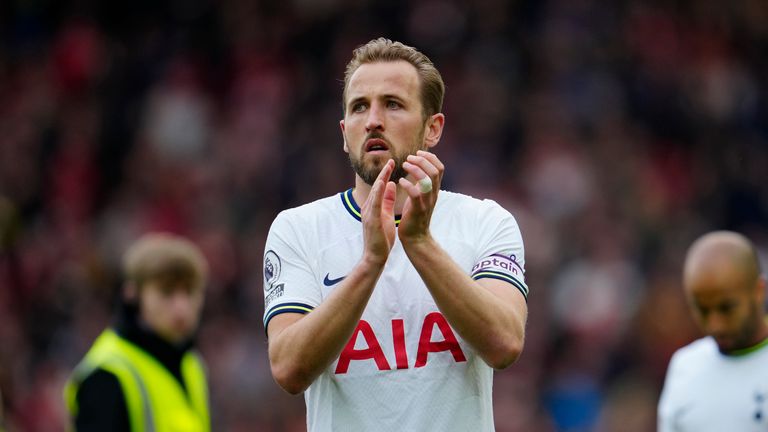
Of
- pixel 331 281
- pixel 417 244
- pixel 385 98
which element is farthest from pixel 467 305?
pixel 385 98

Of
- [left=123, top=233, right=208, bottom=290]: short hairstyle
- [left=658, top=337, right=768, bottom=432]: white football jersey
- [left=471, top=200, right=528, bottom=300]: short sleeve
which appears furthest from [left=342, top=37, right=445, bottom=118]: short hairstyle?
[left=658, top=337, right=768, bottom=432]: white football jersey

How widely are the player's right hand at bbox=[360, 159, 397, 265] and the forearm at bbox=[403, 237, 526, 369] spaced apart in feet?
0.24

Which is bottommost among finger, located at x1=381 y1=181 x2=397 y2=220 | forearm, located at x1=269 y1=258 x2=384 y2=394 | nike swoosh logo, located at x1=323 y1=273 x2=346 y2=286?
forearm, located at x1=269 y1=258 x2=384 y2=394

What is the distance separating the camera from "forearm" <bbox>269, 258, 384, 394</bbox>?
414 centimetres

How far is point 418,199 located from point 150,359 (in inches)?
76.2

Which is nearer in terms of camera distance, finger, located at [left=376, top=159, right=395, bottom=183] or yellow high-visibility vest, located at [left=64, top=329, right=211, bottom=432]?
finger, located at [left=376, top=159, right=395, bottom=183]

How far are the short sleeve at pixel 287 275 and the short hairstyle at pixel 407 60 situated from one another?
1.66 feet

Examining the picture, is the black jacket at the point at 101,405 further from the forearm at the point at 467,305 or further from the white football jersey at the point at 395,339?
the forearm at the point at 467,305

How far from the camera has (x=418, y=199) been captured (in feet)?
13.7

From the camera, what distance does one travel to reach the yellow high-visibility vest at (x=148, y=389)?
17.8 feet

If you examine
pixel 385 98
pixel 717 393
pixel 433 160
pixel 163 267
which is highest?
pixel 385 98

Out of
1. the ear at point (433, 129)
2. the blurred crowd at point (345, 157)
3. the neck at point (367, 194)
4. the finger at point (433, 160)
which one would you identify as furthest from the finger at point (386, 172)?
the blurred crowd at point (345, 157)

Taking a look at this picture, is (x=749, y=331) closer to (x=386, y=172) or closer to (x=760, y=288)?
(x=760, y=288)

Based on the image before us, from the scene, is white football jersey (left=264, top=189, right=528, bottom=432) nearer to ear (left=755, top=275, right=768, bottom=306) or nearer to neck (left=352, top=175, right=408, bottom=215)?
neck (left=352, top=175, right=408, bottom=215)
